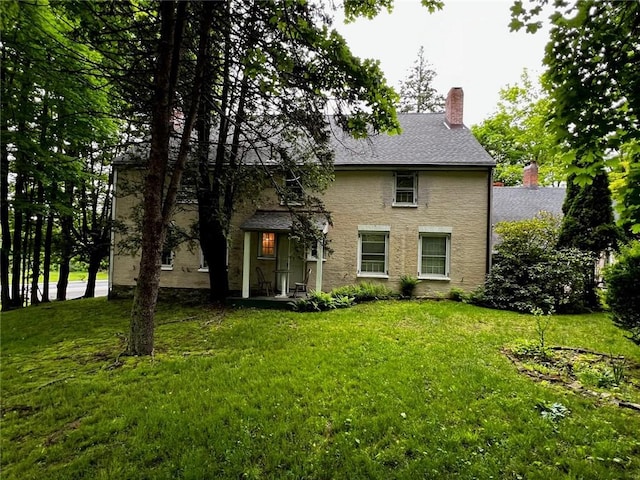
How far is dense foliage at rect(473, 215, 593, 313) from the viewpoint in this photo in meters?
9.84

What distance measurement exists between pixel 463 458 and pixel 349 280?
925cm

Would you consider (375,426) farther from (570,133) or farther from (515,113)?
(515,113)

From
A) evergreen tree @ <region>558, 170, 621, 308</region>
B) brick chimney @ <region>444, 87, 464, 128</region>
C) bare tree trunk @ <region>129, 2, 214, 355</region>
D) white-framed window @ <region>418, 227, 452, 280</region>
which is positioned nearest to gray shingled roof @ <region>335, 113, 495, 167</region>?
brick chimney @ <region>444, 87, 464, 128</region>

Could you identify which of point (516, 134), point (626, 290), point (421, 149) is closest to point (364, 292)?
point (421, 149)

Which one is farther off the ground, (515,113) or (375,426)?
(515,113)

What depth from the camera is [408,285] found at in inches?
465

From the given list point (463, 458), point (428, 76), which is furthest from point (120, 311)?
point (428, 76)

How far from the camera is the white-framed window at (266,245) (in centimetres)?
1239

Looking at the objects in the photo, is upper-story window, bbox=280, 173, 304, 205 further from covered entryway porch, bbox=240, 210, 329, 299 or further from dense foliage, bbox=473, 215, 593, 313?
dense foliage, bbox=473, 215, 593, 313

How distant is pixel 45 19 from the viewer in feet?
22.9

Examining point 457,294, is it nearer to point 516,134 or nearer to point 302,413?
point 302,413

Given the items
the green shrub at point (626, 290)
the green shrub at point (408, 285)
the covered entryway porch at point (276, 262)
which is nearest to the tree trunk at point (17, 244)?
the covered entryway porch at point (276, 262)

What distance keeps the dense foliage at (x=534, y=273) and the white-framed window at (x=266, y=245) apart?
25.1 ft

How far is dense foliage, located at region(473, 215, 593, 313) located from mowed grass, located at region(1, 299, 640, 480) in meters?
3.09
